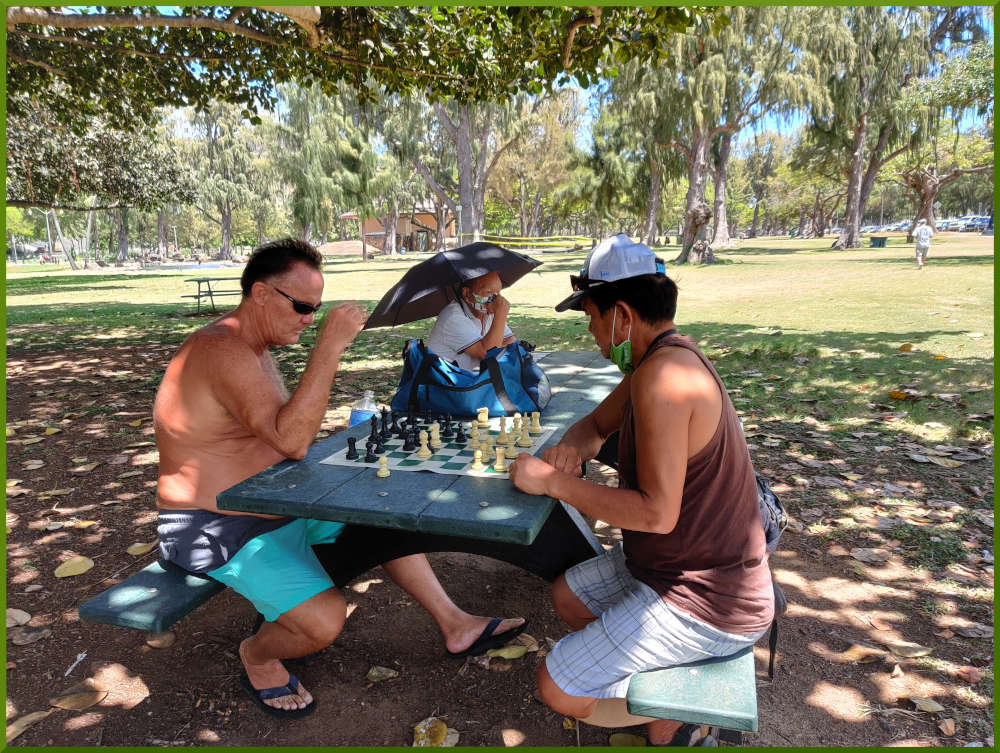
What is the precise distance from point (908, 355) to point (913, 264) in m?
17.0

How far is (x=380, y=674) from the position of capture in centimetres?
271

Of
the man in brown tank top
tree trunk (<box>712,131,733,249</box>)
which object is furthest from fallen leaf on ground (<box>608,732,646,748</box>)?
tree trunk (<box>712,131,733,249</box>)

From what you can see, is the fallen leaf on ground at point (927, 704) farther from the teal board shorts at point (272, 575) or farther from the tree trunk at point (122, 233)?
the tree trunk at point (122, 233)

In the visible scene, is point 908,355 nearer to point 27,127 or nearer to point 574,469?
point 574,469

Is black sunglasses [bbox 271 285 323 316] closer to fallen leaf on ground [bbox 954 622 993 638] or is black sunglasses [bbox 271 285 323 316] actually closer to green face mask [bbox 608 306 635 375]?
green face mask [bbox 608 306 635 375]

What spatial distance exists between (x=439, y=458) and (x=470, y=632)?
0.88 meters

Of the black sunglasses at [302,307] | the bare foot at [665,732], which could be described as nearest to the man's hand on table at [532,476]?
the bare foot at [665,732]

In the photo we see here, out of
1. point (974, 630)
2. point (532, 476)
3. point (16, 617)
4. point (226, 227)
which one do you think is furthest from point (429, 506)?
point (226, 227)

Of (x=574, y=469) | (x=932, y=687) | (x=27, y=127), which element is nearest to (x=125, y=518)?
(x=574, y=469)

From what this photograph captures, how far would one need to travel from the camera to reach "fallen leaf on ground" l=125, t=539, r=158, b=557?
3.71m

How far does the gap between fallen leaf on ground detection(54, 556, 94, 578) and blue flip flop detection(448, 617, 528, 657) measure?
7.43ft

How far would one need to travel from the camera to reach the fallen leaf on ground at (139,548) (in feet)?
12.2

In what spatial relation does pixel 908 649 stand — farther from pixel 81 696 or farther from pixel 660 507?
pixel 81 696

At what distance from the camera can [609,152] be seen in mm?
37875
